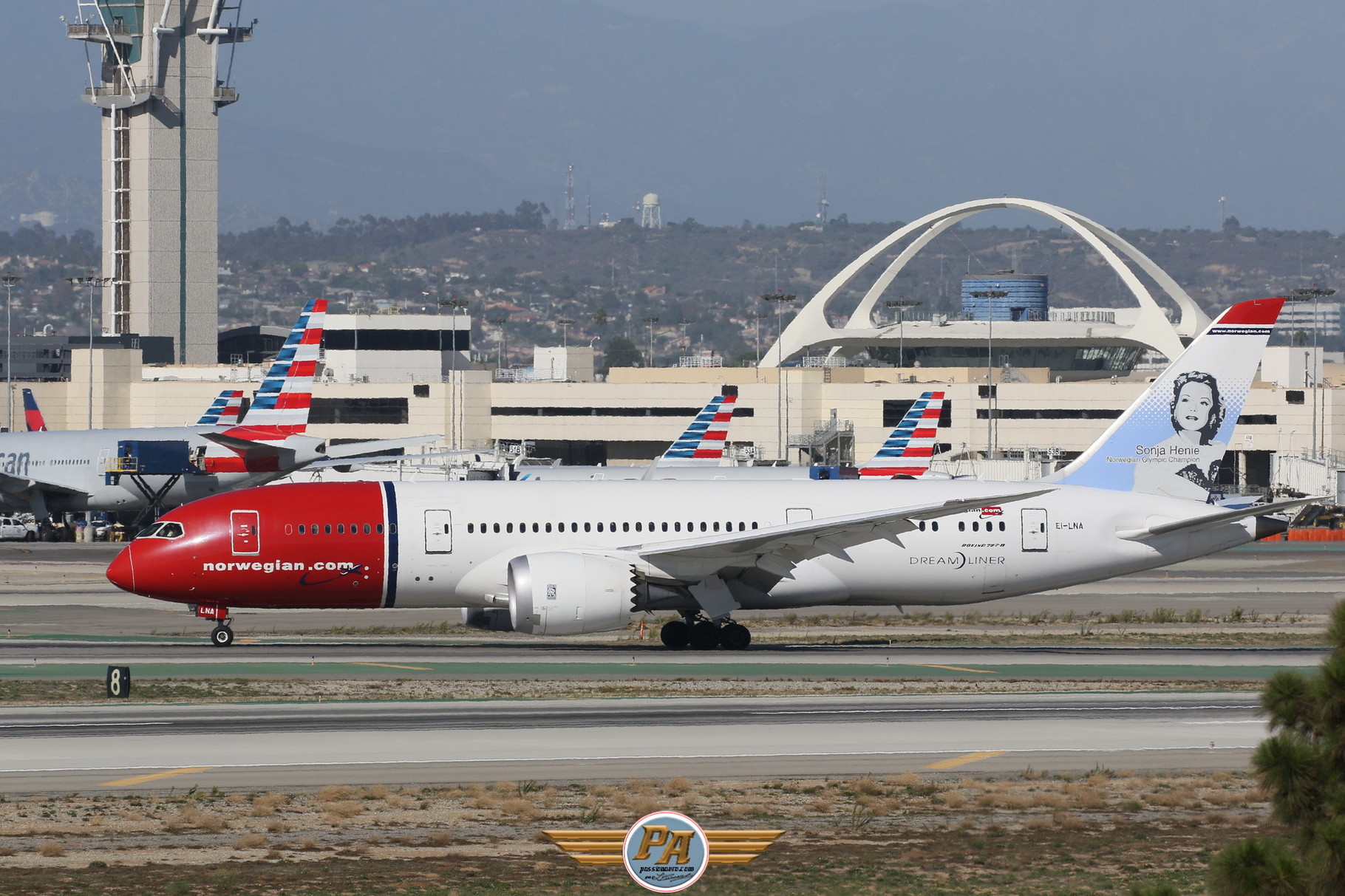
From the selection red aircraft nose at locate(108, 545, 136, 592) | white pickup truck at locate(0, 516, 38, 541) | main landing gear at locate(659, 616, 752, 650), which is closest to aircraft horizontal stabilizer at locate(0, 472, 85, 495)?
white pickup truck at locate(0, 516, 38, 541)

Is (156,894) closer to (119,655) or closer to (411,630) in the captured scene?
(119,655)

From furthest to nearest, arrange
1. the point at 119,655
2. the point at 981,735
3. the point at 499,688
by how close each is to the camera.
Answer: the point at 119,655 < the point at 499,688 < the point at 981,735

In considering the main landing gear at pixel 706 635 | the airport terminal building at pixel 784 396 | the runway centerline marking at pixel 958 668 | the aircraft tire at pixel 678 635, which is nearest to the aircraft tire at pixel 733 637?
the main landing gear at pixel 706 635

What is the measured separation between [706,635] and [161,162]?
136m

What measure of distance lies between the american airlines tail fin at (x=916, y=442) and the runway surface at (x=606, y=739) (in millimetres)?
41646

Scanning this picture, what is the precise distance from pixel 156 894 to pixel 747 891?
621cm

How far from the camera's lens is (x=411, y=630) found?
45438 mm

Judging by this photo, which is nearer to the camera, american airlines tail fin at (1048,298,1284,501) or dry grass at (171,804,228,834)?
dry grass at (171,804,228,834)

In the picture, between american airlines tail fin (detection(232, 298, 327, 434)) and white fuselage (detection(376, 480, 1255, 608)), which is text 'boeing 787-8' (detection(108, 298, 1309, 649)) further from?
american airlines tail fin (detection(232, 298, 327, 434))

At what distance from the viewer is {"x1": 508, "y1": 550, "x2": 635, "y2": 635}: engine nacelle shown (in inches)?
1443

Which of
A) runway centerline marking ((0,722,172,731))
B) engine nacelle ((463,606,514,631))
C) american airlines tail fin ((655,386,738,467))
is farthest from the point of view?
american airlines tail fin ((655,386,738,467))

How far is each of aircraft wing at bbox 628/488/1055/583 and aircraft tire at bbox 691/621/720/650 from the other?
182 centimetres

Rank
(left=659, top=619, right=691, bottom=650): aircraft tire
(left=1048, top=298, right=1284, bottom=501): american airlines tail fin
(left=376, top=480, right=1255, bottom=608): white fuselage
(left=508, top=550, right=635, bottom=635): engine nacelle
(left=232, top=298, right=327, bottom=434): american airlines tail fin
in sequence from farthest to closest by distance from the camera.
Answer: (left=232, top=298, right=327, bottom=434): american airlines tail fin
(left=1048, top=298, right=1284, bottom=501): american airlines tail fin
(left=659, top=619, right=691, bottom=650): aircraft tire
(left=376, top=480, right=1255, bottom=608): white fuselage
(left=508, top=550, right=635, bottom=635): engine nacelle

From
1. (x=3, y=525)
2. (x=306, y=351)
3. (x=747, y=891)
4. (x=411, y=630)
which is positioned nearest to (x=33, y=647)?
(x=411, y=630)
